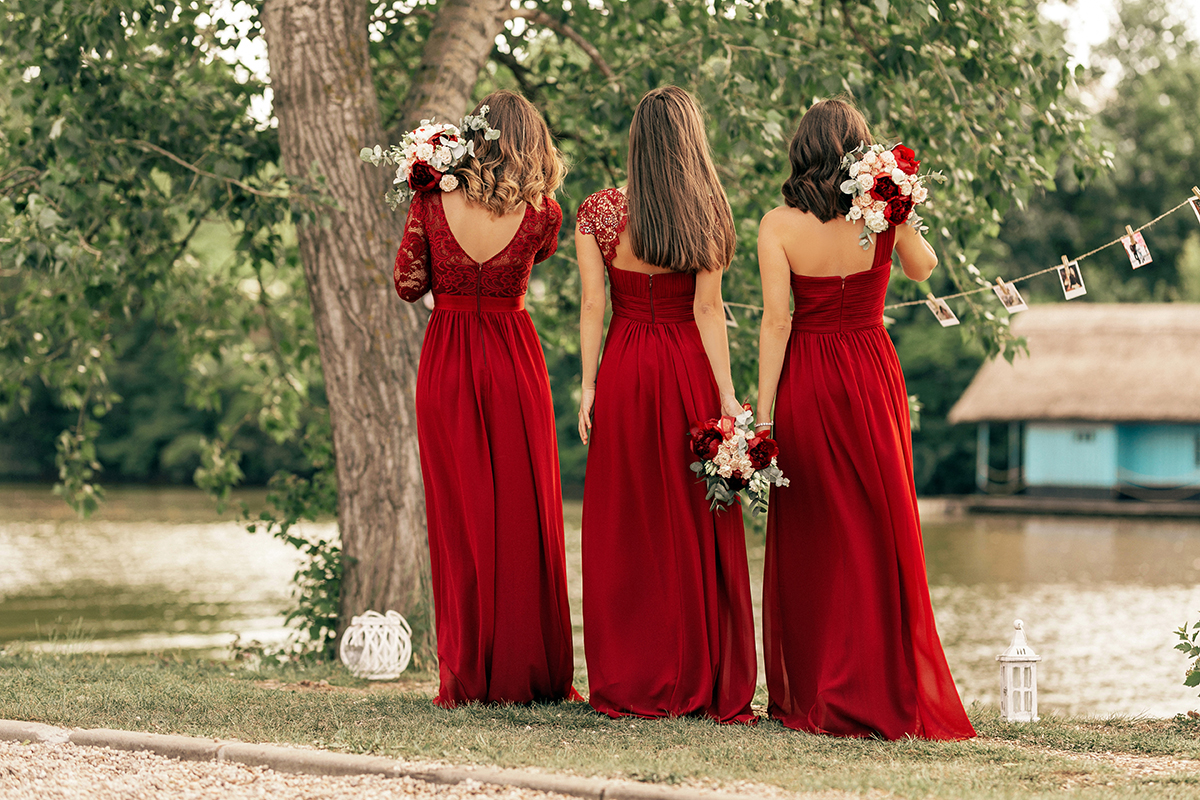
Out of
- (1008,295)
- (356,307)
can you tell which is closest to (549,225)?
(356,307)

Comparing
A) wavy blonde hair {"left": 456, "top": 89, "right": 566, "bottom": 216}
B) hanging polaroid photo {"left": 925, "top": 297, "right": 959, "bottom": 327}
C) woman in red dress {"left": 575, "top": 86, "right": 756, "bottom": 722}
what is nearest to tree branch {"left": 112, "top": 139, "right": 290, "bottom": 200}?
wavy blonde hair {"left": 456, "top": 89, "right": 566, "bottom": 216}

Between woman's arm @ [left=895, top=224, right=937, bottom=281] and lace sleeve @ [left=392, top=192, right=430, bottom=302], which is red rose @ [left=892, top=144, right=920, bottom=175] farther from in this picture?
lace sleeve @ [left=392, top=192, right=430, bottom=302]

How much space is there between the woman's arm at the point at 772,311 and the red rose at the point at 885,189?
0.39 meters

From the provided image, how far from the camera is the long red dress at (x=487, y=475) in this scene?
4684 millimetres

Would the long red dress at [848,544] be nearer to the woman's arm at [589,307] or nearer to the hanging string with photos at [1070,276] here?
the woman's arm at [589,307]

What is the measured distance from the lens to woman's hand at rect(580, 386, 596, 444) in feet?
15.1

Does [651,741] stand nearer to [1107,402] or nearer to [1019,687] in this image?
[1019,687]

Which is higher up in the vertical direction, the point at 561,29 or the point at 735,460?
the point at 561,29

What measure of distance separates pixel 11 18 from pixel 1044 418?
2507cm

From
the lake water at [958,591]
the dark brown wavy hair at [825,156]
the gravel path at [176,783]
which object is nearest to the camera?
the gravel path at [176,783]

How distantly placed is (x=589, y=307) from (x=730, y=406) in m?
0.66

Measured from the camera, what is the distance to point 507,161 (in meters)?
4.63

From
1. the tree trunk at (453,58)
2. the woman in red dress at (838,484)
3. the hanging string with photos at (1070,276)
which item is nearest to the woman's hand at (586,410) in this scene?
the woman in red dress at (838,484)

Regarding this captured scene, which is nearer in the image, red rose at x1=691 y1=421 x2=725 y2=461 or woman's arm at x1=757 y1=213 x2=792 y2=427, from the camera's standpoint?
red rose at x1=691 y1=421 x2=725 y2=461
